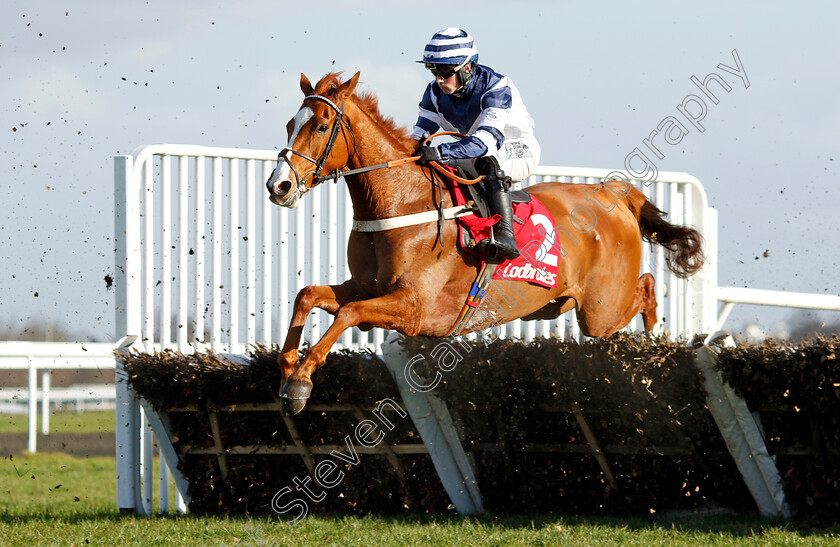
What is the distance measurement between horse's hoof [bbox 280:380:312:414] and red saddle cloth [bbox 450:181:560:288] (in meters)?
1.18

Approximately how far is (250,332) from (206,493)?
1.06m

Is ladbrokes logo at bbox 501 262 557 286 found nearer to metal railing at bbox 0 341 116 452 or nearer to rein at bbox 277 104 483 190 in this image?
rein at bbox 277 104 483 190

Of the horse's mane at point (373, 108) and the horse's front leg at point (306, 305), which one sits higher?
the horse's mane at point (373, 108)

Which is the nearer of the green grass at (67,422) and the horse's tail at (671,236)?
the horse's tail at (671,236)

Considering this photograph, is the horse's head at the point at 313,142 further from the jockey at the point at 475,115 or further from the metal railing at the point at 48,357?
the metal railing at the point at 48,357

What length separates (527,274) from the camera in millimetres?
5113

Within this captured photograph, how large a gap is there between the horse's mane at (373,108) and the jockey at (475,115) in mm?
95

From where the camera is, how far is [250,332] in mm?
6094

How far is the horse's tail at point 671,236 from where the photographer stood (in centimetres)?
642

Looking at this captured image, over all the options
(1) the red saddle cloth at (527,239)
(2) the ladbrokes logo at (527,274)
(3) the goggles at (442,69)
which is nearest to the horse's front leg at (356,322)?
(1) the red saddle cloth at (527,239)

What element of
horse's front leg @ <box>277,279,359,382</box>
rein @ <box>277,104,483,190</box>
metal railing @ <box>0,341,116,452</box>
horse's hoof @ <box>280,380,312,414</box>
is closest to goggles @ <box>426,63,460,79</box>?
rein @ <box>277,104,483,190</box>

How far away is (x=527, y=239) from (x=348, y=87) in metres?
1.27

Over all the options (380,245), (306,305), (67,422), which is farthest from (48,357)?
(67,422)

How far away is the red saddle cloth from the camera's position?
16.0 ft
